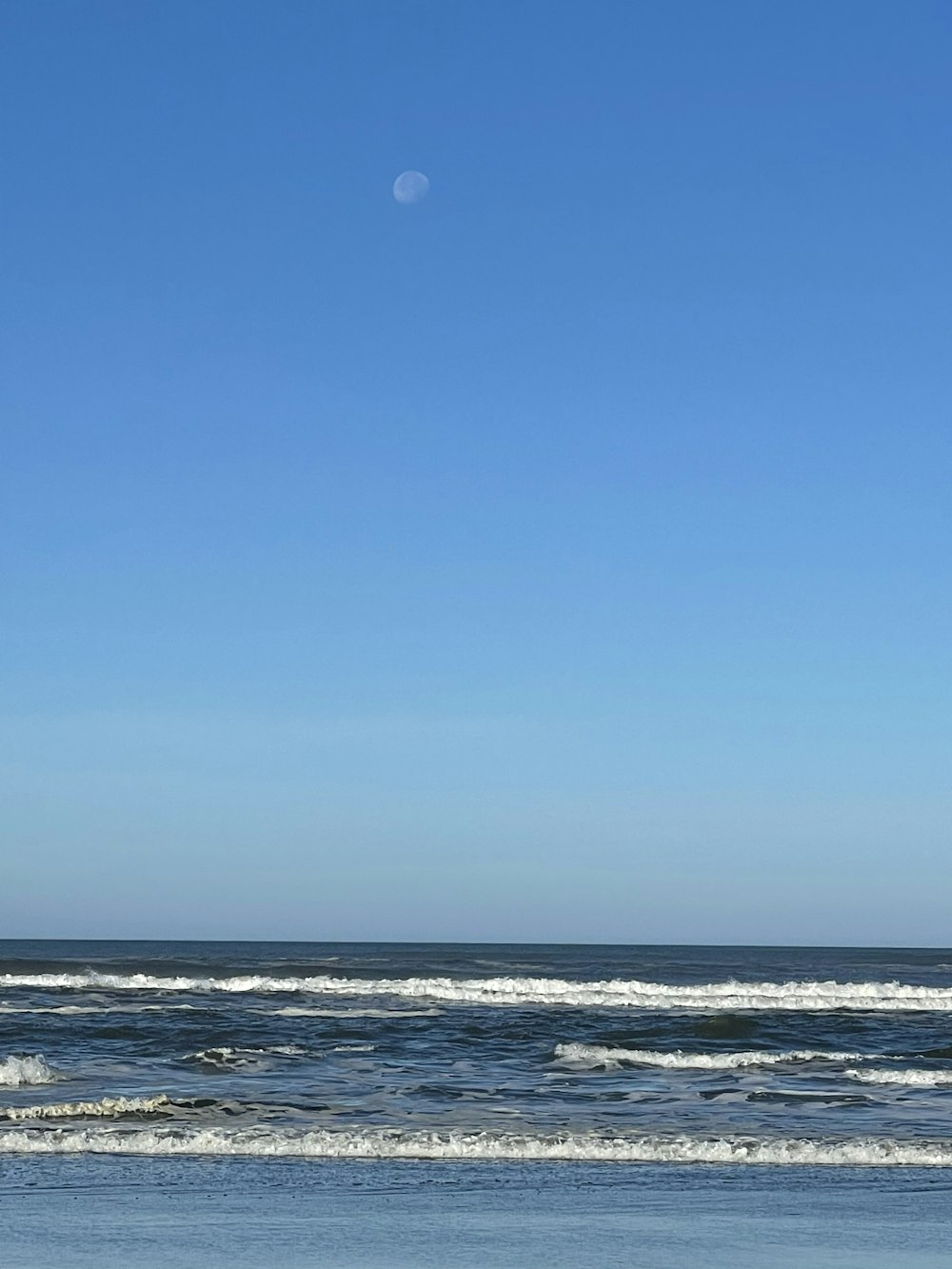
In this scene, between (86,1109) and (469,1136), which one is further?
(86,1109)

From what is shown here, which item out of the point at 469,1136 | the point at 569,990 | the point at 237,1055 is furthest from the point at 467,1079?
the point at 569,990

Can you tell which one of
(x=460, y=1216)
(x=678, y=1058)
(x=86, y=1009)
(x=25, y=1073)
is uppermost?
(x=460, y=1216)

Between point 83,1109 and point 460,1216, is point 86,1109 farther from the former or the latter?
point 460,1216

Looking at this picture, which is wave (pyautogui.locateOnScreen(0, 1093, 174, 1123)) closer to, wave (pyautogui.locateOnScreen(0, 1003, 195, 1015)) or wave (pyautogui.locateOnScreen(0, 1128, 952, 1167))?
wave (pyautogui.locateOnScreen(0, 1128, 952, 1167))

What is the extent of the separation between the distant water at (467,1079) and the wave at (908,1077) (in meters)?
0.04

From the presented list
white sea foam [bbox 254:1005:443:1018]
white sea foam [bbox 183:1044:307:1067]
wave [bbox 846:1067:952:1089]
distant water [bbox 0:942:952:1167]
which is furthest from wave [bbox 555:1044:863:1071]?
white sea foam [bbox 254:1005:443:1018]

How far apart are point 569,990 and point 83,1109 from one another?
29413 mm

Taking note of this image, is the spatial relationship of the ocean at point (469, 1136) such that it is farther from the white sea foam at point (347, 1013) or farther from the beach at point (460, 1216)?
the white sea foam at point (347, 1013)

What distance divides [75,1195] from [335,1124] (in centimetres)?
483

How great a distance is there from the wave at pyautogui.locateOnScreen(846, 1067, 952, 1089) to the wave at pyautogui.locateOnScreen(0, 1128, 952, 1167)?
5787 mm

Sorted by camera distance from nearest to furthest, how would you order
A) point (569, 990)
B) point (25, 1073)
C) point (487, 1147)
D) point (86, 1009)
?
point (487, 1147)
point (25, 1073)
point (86, 1009)
point (569, 990)

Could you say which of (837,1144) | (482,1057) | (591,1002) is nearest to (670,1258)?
(837,1144)

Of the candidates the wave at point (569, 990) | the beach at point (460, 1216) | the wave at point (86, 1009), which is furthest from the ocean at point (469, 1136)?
the wave at point (569, 990)

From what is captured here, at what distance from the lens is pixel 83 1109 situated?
16.1 m
